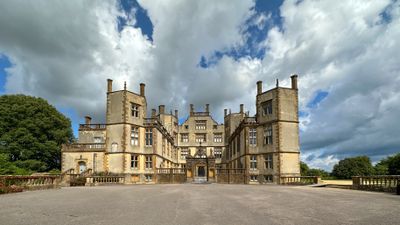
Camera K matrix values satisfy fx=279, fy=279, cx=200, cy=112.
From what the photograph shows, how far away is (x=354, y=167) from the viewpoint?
51.8 metres

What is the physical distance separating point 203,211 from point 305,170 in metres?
54.6

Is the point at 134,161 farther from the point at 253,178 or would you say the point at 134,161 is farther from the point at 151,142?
the point at 253,178

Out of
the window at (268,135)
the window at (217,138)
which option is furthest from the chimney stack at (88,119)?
the window at (217,138)

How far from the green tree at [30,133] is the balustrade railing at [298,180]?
29539 mm

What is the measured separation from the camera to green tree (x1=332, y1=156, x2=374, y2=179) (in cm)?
5122

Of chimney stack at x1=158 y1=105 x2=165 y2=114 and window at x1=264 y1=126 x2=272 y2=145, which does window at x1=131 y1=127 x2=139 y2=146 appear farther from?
chimney stack at x1=158 y1=105 x2=165 y2=114

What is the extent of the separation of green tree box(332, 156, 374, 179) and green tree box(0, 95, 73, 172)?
159ft

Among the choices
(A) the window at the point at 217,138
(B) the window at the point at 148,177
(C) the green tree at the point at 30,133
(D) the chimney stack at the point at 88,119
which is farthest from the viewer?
(A) the window at the point at 217,138

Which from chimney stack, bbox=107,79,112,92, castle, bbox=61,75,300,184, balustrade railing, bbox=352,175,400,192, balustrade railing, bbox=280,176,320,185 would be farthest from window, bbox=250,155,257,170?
chimney stack, bbox=107,79,112,92

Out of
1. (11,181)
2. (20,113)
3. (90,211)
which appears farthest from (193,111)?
(90,211)

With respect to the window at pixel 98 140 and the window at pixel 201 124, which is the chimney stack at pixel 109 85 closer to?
the window at pixel 98 140

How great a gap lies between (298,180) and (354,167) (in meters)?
30.2

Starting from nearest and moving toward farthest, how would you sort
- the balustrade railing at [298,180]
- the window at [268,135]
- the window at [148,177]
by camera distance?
the balustrade railing at [298,180], the window at [268,135], the window at [148,177]

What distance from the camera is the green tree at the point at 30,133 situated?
35.0 metres
